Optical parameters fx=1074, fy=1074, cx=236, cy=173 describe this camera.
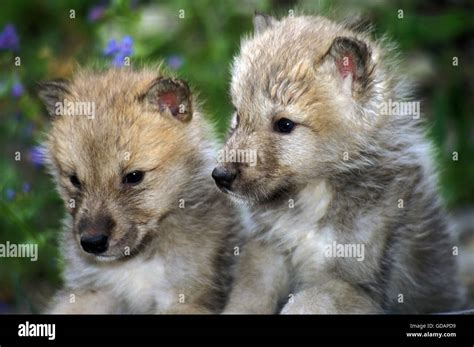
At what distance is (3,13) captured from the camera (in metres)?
8.96

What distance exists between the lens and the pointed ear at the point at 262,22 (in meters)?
5.51

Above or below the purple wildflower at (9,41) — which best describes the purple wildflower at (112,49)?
below

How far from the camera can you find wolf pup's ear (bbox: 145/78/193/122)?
519 cm

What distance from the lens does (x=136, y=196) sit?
5.11 m

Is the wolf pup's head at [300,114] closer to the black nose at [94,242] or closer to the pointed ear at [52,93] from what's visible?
the black nose at [94,242]

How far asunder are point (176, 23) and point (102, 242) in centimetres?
392

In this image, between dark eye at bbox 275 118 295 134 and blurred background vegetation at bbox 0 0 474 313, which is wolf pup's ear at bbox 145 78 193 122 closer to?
dark eye at bbox 275 118 295 134

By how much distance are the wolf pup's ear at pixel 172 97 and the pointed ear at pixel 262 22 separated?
0.55m

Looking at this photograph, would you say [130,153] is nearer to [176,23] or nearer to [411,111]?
[411,111]

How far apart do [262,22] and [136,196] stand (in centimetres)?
116

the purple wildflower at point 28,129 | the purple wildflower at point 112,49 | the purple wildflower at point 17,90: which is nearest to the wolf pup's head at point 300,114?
the purple wildflower at point 112,49

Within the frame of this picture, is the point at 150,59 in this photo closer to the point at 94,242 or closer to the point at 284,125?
the point at 284,125
